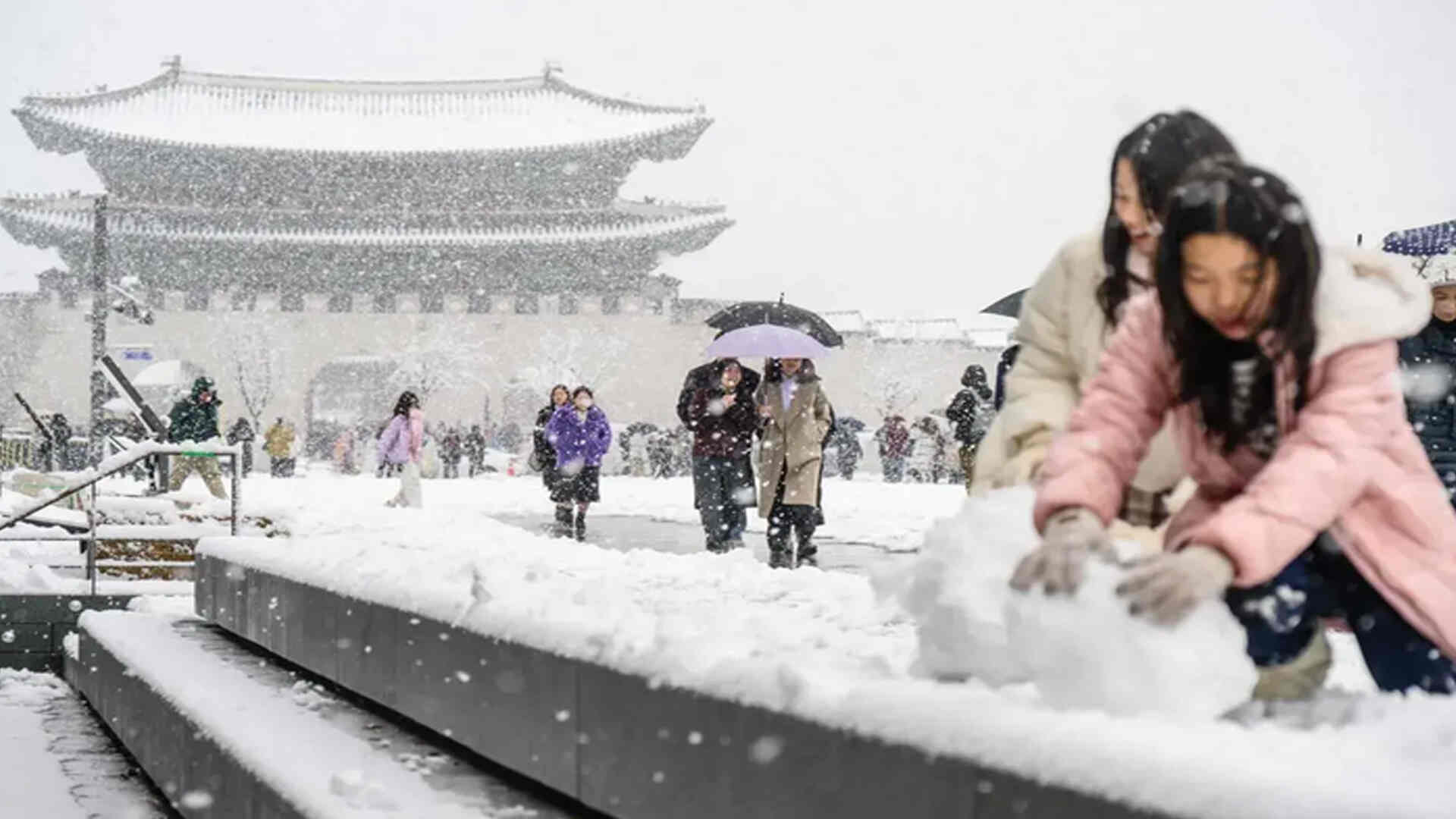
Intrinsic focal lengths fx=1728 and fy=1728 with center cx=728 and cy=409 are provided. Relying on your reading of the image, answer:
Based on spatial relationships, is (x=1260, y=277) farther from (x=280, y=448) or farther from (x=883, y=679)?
(x=280, y=448)

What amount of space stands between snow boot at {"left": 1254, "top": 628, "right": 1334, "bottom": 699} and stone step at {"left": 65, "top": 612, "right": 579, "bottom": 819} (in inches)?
62.5

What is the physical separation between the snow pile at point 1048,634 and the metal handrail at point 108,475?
255 inches

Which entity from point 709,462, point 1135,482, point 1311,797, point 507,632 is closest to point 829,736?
point 1135,482

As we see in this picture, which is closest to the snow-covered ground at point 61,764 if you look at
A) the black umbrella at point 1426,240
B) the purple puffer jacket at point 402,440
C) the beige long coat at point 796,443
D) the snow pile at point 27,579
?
the snow pile at point 27,579

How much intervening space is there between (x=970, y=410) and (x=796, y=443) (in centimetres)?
158

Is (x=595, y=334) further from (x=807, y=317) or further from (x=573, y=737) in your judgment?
(x=573, y=737)

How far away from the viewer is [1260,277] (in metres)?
1.95

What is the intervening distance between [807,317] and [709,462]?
2.84 metres

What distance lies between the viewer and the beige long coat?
8.80 metres

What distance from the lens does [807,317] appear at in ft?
40.4

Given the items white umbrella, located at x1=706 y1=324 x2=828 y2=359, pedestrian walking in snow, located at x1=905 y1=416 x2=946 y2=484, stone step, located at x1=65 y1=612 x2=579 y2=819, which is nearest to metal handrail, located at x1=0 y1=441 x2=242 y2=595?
stone step, located at x1=65 y1=612 x2=579 y2=819

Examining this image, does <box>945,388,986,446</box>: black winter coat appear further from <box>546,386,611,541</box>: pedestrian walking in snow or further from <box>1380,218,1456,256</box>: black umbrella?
<box>1380,218,1456,256</box>: black umbrella

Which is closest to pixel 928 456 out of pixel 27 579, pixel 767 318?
pixel 767 318

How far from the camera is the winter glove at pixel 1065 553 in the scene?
199cm
